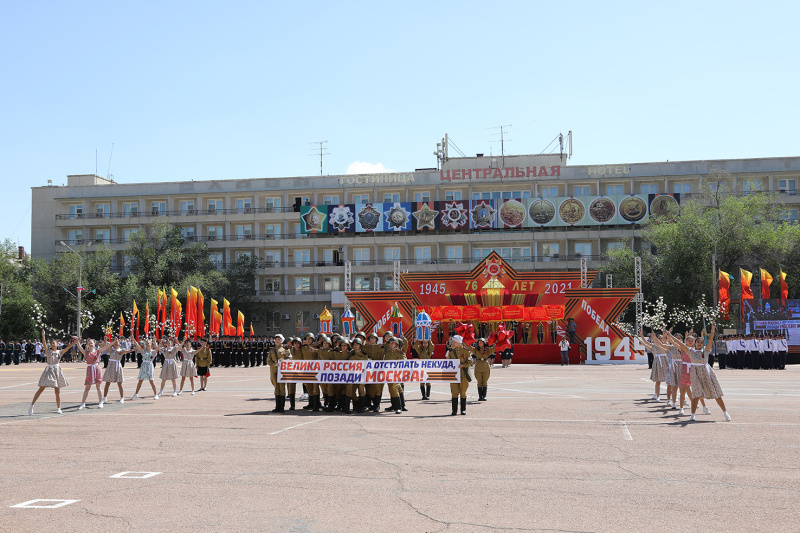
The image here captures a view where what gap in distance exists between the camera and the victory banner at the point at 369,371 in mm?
18531

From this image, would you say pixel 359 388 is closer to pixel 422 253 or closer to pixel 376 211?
pixel 376 211

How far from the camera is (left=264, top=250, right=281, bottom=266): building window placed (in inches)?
3211

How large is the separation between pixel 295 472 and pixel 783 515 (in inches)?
230

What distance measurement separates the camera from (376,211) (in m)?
78.1

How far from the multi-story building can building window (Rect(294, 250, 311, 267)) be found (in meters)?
0.10

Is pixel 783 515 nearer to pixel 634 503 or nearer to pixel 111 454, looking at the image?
pixel 634 503

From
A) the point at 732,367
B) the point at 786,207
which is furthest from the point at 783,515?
A: the point at 786,207

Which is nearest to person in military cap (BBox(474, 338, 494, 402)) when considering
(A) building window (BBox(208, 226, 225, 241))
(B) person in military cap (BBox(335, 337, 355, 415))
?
(B) person in military cap (BBox(335, 337, 355, 415))

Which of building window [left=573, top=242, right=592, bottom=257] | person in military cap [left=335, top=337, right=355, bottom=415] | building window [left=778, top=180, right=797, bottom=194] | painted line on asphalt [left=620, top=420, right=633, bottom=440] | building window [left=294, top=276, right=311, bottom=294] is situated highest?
building window [left=778, top=180, right=797, bottom=194]

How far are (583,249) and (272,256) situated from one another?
102 feet

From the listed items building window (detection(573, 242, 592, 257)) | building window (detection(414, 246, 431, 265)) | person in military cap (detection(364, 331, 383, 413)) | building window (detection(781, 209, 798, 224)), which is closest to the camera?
person in military cap (detection(364, 331, 383, 413))

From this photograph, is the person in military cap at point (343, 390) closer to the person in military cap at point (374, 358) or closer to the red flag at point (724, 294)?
the person in military cap at point (374, 358)

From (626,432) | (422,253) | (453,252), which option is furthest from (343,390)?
(422,253)

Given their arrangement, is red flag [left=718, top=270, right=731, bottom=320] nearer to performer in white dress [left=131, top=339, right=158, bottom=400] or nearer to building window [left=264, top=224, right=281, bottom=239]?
performer in white dress [left=131, top=339, right=158, bottom=400]
